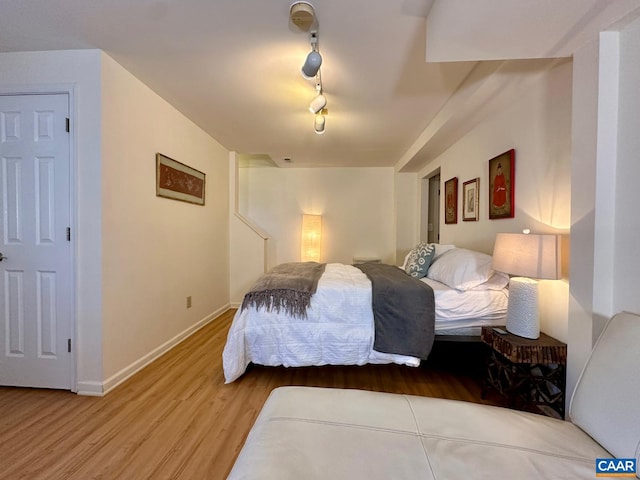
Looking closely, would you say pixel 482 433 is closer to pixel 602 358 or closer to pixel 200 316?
pixel 602 358

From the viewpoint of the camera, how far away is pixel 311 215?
4879mm

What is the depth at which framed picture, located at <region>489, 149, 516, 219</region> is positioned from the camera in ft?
6.96

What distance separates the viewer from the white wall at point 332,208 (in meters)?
4.96

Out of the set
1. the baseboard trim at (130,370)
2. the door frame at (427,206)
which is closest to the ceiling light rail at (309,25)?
the baseboard trim at (130,370)

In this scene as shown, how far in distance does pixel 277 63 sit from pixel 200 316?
9.05ft

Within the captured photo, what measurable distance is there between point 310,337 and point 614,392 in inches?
61.2

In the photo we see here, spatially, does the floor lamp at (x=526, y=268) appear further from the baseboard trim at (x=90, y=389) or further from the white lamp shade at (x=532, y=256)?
the baseboard trim at (x=90, y=389)

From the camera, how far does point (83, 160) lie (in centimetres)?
193

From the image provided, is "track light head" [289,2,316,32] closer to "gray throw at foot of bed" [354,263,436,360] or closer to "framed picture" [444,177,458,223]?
"gray throw at foot of bed" [354,263,436,360]

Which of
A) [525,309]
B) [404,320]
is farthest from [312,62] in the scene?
[525,309]

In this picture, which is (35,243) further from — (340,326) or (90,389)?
(340,326)

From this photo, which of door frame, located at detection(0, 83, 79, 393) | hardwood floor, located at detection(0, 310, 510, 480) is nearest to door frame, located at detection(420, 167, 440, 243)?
hardwood floor, located at detection(0, 310, 510, 480)

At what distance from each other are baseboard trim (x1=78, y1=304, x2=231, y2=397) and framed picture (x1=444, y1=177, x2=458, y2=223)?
318 centimetres

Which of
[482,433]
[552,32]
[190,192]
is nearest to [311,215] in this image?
[190,192]
